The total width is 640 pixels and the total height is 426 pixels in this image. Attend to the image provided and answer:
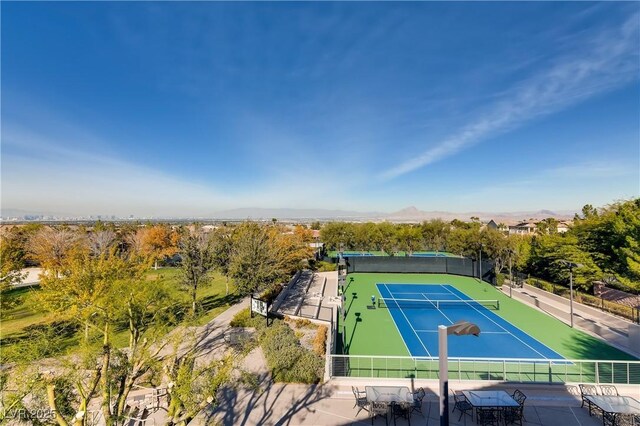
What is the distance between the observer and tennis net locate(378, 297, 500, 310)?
24.1m

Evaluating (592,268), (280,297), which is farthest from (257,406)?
(592,268)

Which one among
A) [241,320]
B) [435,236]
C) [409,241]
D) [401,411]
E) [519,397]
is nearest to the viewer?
[401,411]

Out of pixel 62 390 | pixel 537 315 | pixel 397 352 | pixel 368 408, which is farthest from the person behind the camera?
pixel 537 315

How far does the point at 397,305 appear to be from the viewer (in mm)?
24484

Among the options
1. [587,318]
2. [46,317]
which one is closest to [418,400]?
[46,317]

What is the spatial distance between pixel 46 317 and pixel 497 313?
26.4 meters

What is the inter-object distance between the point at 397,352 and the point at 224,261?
15.2 metres

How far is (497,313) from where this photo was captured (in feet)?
73.8

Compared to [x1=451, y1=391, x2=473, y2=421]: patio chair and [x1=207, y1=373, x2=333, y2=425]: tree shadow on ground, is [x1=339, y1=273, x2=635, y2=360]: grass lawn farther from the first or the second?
[x1=451, y1=391, x2=473, y2=421]: patio chair

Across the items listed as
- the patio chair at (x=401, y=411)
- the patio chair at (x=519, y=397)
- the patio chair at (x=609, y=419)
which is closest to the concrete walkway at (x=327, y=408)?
the patio chair at (x=401, y=411)

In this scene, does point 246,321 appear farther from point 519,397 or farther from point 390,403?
point 519,397

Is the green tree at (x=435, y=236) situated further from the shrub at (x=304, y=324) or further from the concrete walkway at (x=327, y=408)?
the concrete walkway at (x=327, y=408)

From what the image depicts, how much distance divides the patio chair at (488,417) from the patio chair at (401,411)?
1.91 metres

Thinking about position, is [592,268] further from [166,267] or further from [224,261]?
[166,267]
